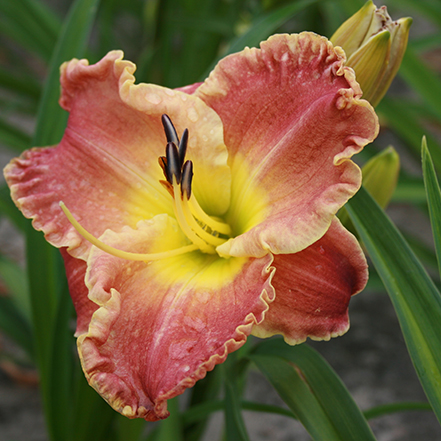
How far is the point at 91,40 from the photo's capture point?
2.68 metres

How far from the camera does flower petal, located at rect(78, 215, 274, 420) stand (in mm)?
439

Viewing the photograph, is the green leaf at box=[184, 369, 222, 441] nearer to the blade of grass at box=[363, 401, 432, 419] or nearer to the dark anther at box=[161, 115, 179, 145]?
the blade of grass at box=[363, 401, 432, 419]

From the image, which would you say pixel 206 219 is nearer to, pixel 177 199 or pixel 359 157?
pixel 177 199

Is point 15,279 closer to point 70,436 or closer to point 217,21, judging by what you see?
point 70,436

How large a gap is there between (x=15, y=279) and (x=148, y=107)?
2.71 feet

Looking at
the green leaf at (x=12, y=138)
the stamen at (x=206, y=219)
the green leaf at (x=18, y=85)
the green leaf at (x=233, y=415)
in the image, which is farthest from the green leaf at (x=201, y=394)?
the green leaf at (x=18, y=85)

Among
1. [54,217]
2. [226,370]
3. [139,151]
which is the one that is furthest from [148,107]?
[226,370]

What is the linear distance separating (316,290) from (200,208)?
0.53 ft

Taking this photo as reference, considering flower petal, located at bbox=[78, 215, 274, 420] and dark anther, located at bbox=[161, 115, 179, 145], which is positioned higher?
dark anther, located at bbox=[161, 115, 179, 145]

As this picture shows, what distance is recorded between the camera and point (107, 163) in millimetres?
587

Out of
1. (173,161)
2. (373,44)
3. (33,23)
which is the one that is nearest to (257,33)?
(373,44)

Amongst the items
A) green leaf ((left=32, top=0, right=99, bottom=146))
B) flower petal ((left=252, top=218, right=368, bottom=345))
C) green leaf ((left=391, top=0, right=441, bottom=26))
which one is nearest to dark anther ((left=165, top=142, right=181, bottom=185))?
flower petal ((left=252, top=218, right=368, bottom=345))

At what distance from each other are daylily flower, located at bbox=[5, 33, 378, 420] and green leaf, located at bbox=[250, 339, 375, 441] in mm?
90

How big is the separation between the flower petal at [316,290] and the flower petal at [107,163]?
0.14 meters
